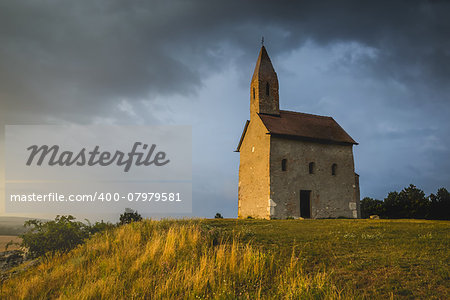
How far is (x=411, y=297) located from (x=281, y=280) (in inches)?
97.7

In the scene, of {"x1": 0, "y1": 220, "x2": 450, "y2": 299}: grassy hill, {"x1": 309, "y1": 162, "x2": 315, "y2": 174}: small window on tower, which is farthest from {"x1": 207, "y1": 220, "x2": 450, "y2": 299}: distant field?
{"x1": 309, "y1": 162, "x2": 315, "y2": 174}: small window on tower

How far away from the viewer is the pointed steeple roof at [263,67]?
87.1 feet

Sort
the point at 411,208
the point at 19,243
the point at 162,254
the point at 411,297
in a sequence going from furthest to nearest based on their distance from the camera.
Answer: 1. the point at 411,208
2. the point at 19,243
3. the point at 162,254
4. the point at 411,297

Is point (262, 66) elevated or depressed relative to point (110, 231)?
elevated

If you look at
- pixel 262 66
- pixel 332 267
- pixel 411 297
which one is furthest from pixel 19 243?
pixel 262 66

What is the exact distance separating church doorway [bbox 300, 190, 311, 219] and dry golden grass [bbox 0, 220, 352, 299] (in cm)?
1430

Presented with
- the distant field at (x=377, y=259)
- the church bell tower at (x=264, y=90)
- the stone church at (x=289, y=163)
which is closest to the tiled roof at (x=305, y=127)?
the stone church at (x=289, y=163)

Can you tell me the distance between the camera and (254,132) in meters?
25.6

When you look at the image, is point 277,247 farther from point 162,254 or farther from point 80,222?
point 80,222

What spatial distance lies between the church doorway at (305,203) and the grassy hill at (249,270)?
12.6m

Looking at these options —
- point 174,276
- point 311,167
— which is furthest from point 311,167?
point 174,276

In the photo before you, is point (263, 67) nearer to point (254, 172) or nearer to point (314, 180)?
point (254, 172)

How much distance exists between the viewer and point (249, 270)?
7859mm

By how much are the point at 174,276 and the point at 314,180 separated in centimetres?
1810
